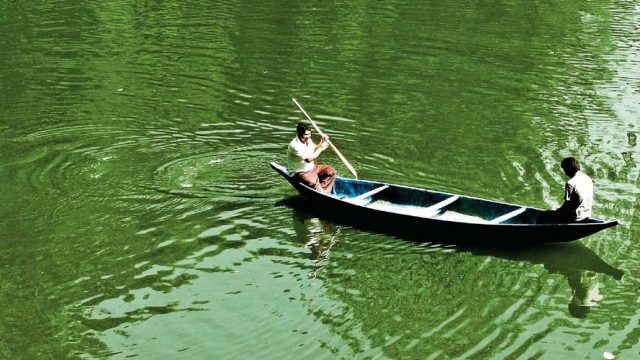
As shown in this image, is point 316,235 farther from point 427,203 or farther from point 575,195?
point 575,195

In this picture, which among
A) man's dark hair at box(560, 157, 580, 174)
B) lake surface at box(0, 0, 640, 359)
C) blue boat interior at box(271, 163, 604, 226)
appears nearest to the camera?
lake surface at box(0, 0, 640, 359)

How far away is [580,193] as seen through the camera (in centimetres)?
1081

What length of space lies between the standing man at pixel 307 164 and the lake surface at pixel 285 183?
49 cm

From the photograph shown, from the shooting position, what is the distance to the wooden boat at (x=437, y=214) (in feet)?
36.3

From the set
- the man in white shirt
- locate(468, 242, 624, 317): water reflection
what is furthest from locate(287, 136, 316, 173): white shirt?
the man in white shirt

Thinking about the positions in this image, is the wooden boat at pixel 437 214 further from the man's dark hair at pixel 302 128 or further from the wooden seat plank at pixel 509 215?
the man's dark hair at pixel 302 128

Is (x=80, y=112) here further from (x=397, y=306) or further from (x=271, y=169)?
(x=397, y=306)

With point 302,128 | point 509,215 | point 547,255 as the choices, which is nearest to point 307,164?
point 302,128

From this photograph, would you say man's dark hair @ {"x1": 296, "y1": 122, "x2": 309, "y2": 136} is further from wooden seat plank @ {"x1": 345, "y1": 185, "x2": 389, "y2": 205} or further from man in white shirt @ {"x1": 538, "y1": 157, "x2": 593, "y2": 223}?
man in white shirt @ {"x1": 538, "y1": 157, "x2": 593, "y2": 223}

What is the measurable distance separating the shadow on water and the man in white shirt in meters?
0.57

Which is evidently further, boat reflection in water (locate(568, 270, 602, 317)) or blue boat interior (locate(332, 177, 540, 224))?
blue boat interior (locate(332, 177, 540, 224))

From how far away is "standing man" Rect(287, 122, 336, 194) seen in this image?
1280cm

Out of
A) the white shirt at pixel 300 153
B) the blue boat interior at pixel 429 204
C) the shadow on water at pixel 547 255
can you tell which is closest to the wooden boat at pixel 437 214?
the blue boat interior at pixel 429 204

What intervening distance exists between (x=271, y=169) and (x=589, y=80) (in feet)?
31.3
